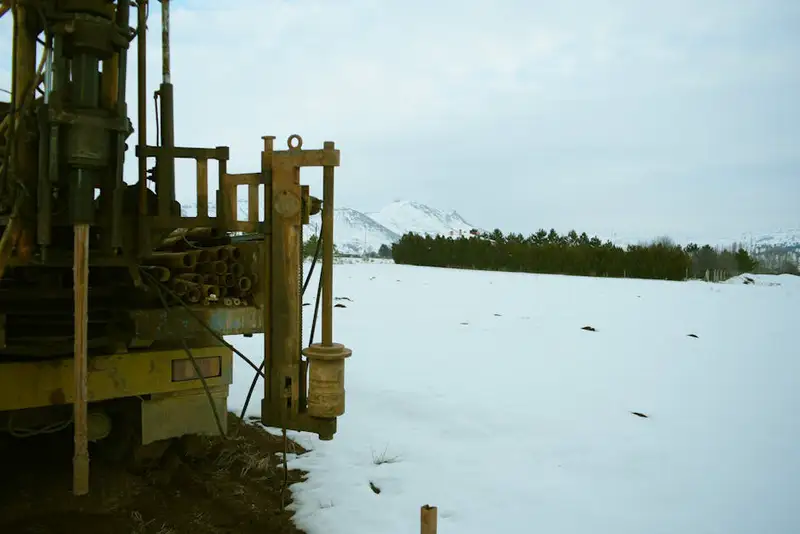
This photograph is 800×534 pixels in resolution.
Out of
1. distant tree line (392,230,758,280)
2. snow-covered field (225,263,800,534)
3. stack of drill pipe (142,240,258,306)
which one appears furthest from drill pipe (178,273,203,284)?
distant tree line (392,230,758,280)

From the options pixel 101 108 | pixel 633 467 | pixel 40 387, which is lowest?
pixel 633 467

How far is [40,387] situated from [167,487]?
1041mm

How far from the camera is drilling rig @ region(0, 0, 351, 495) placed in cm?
280

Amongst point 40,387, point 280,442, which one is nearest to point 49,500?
point 40,387

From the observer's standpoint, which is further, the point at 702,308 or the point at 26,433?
the point at 702,308

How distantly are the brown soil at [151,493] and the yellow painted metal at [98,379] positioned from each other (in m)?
0.53

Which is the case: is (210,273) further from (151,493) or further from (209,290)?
(151,493)

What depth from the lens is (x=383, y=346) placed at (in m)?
9.18

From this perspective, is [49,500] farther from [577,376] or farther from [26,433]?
[577,376]

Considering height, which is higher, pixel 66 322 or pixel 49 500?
pixel 66 322

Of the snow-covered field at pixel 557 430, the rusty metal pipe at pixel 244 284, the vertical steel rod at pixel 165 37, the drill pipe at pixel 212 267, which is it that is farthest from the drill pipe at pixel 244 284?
the snow-covered field at pixel 557 430

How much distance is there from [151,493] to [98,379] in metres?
0.84

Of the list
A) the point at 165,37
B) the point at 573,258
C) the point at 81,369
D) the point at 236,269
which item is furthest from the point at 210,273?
the point at 573,258

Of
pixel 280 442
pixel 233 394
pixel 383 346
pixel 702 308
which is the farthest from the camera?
pixel 702 308
